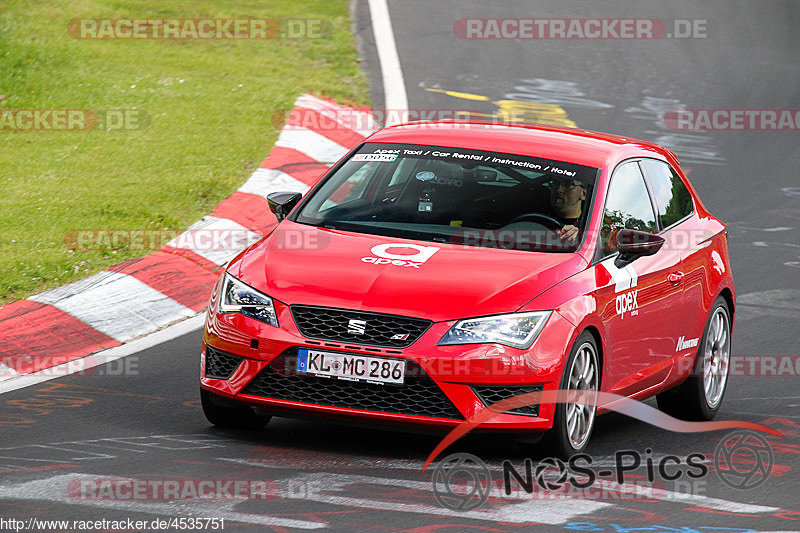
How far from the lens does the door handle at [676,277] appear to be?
24.9ft

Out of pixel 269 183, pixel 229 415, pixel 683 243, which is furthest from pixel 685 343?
pixel 269 183

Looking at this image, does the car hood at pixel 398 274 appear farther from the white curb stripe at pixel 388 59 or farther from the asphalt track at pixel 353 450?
the white curb stripe at pixel 388 59

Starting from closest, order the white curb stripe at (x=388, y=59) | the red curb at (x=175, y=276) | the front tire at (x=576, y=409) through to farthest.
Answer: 1. the front tire at (x=576, y=409)
2. the red curb at (x=175, y=276)
3. the white curb stripe at (x=388, y=59)

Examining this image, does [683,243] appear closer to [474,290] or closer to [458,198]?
[458,198]

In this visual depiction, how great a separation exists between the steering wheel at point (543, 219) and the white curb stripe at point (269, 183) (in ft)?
16.0

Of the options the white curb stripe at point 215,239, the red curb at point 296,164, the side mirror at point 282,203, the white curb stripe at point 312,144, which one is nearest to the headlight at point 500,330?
the side mirror at point 282,203

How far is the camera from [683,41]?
2102 cm

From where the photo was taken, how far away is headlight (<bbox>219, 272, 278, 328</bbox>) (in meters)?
6.39

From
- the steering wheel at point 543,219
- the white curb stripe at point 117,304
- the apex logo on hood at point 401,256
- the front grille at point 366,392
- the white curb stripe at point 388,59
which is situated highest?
the white curb stripe at point 388,59

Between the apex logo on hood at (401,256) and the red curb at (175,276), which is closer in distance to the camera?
the apex logo on hood at (401,256)

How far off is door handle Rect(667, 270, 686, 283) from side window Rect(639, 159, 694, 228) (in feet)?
1.19

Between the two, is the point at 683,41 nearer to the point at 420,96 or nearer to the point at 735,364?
the point at 420,96

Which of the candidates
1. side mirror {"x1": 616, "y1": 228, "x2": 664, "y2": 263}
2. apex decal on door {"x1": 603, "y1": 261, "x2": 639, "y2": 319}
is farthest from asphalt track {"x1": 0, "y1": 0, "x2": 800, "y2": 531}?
side mirror {"x1": 616, "y1": 228, "x2": 664, "y2": 263}

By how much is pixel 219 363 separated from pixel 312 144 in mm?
7014
